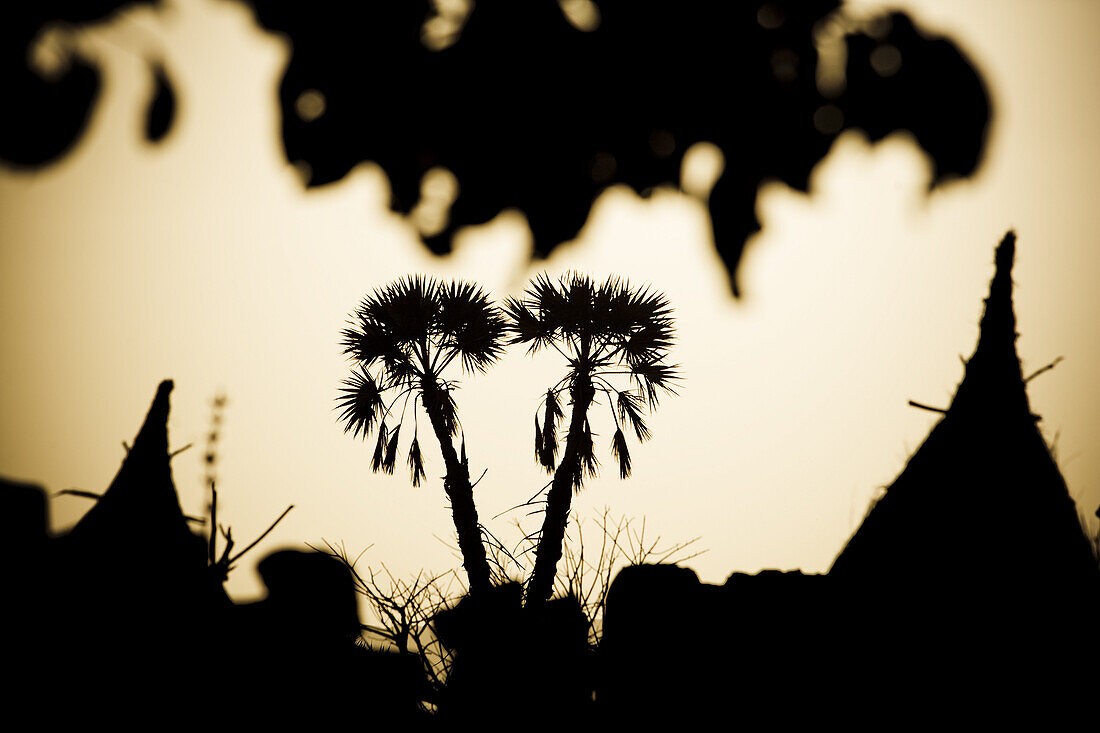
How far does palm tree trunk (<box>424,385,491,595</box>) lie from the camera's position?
523 inches

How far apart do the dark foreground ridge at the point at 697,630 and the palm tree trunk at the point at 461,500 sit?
3.16m

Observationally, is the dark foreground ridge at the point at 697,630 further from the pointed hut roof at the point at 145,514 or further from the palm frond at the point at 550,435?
the palm frond at the point at 550,435

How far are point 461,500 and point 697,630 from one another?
6.51 metres

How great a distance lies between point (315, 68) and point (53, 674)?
760 centimetres

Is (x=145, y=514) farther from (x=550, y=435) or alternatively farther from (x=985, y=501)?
(x=985, y=501)

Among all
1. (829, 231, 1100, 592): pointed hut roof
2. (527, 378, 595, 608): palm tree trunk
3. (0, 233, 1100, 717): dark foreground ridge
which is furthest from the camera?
(527, 378, 595, 608): palm tree trunk

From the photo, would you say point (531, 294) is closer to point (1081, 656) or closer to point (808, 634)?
point (808, 634)

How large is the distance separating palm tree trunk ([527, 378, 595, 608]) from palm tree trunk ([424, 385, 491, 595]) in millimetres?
977

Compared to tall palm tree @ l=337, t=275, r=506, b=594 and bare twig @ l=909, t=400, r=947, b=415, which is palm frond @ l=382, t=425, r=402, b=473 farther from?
bare twig @ l=909, t=400, r=947, b=415

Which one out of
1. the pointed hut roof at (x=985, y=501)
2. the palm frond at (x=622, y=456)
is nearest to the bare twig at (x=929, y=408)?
the pointed hut roof at (x=985, y=501)

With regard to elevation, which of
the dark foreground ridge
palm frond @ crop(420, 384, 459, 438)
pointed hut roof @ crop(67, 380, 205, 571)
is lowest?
the dark foreground ridge

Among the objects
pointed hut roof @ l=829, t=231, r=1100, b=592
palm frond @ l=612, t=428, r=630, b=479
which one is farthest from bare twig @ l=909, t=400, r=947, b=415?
palm frond @ l=612, t=428, r=630, b=479

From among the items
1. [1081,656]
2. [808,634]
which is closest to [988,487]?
[1081,656]

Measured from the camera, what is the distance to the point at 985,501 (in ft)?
24.9
